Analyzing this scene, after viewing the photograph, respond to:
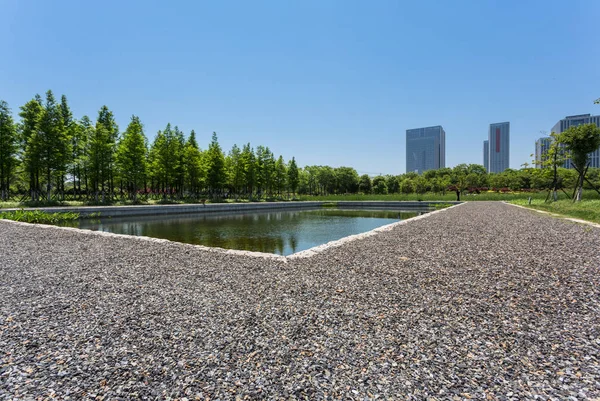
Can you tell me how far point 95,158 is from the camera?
26766 millimetres

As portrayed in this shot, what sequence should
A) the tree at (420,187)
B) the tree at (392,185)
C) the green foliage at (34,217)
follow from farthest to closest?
the tree at (392,185), the tree at (420,187), the green foliage at (34,217)

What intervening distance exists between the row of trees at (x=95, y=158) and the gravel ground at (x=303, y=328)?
2378cm

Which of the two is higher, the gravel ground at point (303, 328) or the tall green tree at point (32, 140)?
the tall green tree at point (32, 140)

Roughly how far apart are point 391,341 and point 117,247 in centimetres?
669

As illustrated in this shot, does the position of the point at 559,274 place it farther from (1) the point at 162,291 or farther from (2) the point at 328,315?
(1) the point at 162,291

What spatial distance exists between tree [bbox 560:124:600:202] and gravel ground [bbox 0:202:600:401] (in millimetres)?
19095

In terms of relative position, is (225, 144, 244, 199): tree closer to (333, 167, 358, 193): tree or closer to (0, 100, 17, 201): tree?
(0, 100, 17, 201): tree

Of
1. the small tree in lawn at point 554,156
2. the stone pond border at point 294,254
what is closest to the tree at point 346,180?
the stone pond border at point 294,254

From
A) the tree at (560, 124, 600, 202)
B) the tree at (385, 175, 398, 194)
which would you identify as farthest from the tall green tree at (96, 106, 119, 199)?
the tree at (385, 175, 398, 194)

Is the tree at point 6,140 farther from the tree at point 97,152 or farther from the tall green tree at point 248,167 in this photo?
the tall green tree at point 248,167

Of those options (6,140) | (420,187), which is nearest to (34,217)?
(6,140)

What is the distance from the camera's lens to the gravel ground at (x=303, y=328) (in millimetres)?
2018

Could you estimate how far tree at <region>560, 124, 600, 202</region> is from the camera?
18641 millimetres

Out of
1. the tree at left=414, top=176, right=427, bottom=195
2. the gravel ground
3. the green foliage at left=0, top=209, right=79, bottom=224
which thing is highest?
the tree at left=414, top=176, right=427, bottom=195
